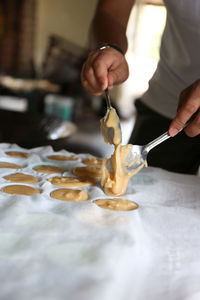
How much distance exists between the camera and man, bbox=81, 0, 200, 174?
1.32 m

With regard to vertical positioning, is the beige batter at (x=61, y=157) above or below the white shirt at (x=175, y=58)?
below

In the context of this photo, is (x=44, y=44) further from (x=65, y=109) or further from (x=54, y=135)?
(x=54, y=135)

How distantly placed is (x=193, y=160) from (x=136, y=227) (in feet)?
2.68

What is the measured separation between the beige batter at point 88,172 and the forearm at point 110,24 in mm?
529

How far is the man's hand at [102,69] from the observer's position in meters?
1.18

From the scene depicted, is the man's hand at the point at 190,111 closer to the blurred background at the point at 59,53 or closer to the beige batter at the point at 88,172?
the beige batter at the point at 88,172

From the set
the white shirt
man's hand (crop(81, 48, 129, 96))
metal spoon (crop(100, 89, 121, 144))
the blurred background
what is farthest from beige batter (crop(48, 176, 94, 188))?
the blurred background

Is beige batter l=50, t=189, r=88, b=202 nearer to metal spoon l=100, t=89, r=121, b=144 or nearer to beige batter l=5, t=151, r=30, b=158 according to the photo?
metal spoon l=100, t=89, r=121, b=144

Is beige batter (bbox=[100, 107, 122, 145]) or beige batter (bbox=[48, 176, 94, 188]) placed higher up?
beige batter (bbox=[100, 107, 122, 145])

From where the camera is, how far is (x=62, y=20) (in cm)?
630

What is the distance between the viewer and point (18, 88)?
180 inches

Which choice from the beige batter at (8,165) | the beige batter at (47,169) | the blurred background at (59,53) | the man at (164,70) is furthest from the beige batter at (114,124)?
the blurred background at (59,53)

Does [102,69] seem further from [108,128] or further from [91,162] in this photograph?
[91,162]

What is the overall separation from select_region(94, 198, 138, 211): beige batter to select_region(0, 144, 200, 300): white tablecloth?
3 cm
